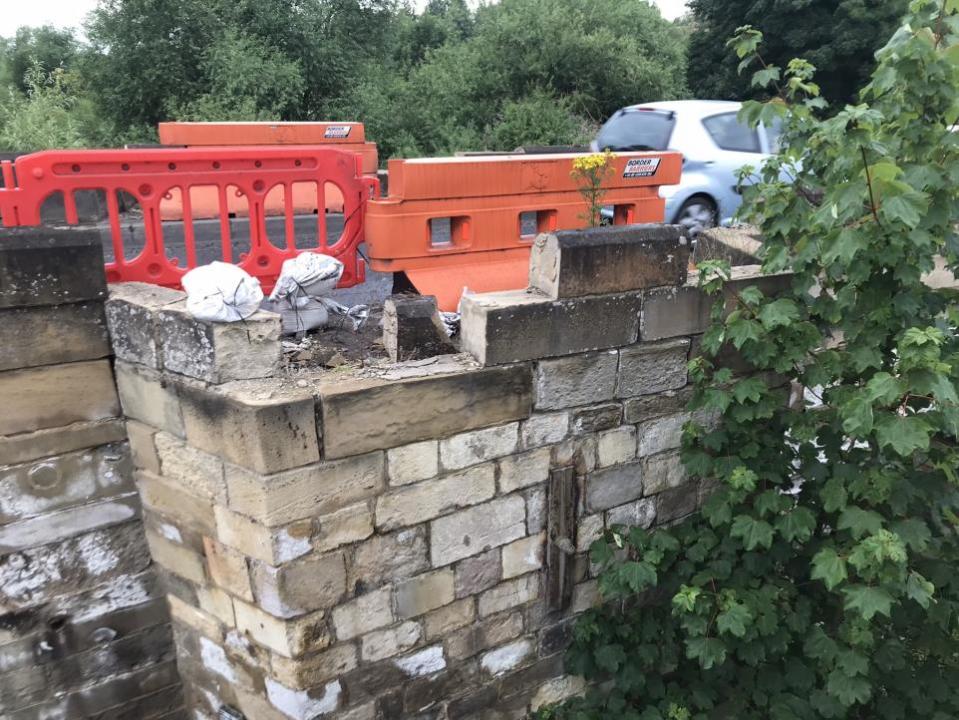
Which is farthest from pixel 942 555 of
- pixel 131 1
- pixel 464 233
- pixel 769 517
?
pixel 131 1

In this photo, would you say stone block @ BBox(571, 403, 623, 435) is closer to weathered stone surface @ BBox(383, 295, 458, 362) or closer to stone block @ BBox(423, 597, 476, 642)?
weathered stone surface @ BBox(383, 295, 458, 362)

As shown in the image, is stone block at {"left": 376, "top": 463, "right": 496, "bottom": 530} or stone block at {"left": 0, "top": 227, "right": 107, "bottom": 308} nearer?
stone block at {"left": 0, "top": 227, "right": 107, "bottom": 308}

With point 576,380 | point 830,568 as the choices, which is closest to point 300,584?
point 576,380

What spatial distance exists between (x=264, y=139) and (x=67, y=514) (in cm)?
508

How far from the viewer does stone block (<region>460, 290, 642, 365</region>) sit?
3.49m

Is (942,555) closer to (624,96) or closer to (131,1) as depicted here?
(131,1)

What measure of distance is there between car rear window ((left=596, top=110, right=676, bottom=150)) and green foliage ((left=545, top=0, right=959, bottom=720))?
4.33 metres

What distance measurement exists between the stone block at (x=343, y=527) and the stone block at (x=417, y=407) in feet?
0.90

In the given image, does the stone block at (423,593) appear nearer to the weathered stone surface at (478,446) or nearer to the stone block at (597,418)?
the weathered stone surface at (478,446)

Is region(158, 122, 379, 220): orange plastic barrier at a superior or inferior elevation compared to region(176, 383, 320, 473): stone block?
superior

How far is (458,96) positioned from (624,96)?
4.35m

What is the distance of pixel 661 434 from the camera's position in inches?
166

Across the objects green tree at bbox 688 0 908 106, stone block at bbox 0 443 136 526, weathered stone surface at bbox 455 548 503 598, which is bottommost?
weathered stone surface at bbox 455 548 503 598

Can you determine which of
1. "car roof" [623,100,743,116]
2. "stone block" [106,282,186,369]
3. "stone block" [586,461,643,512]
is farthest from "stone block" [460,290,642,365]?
"car roof" [623,100,743,116]
